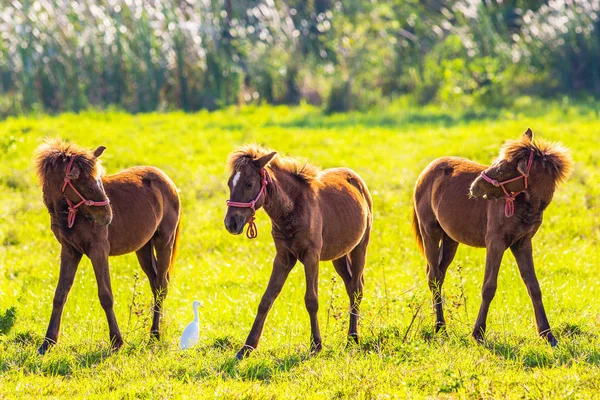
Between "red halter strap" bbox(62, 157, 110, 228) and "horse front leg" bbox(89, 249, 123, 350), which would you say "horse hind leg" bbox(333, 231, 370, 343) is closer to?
"horse front leg" bbox(89, 249, 123, 350)

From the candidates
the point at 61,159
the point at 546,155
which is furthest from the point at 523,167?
the point at 61,159

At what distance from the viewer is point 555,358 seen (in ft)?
25.8

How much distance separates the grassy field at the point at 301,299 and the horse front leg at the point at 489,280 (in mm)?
163

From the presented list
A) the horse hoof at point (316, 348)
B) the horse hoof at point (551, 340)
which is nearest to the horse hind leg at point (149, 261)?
the horse hoof at point (316, 348)

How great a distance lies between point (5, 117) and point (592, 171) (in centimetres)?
1432

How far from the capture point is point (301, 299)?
10.4 m

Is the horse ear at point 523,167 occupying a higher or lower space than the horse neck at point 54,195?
higher

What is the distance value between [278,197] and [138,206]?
1819mm

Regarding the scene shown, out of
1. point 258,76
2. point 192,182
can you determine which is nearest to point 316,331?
point 192,182

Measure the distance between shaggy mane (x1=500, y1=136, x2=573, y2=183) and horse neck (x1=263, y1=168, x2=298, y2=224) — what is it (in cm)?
202

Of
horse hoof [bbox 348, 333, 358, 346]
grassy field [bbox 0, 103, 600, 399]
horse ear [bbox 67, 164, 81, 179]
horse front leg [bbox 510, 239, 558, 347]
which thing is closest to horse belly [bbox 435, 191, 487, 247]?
grassy field [bbox 0, 103, 600, 399]

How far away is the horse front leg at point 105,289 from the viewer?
8.48 metres

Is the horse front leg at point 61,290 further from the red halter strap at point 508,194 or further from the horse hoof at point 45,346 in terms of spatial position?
the red halter strap at point 508,194

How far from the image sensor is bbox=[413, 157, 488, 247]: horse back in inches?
350
